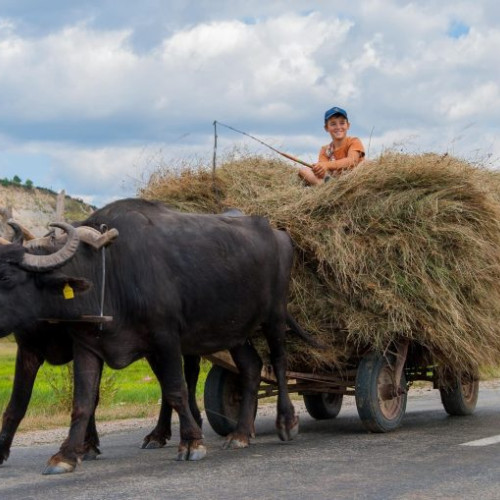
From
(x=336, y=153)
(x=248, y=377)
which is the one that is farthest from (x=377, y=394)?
(x=336, y=153)

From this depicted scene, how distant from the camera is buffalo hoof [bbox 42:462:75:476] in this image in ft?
23.6

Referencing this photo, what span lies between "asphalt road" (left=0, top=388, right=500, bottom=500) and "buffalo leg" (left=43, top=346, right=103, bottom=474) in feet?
0.44

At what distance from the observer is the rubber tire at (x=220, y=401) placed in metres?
9.59

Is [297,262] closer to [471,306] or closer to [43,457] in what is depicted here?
[471,306]

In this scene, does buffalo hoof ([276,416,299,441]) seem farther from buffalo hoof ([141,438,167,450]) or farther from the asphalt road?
buffalo hoof ([141,438,167,450])

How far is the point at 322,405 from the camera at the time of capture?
1085 centimetres

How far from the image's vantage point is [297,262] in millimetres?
9336

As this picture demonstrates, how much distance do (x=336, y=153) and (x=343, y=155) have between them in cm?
9

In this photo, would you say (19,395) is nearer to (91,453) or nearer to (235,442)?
(91,453)

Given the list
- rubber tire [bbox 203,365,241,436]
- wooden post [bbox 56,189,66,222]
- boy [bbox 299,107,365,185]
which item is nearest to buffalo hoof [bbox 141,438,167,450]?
rubber tire [bbox 203,365,241,436]

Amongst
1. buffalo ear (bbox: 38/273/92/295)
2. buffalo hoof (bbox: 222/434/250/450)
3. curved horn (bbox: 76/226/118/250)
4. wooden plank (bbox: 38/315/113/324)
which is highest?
curved horn (bbox: 76/226/118/250)

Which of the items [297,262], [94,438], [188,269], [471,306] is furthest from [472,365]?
[94,438]

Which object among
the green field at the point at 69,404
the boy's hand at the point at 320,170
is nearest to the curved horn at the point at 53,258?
the green field at the point at 69,404

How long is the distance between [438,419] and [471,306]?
192 cm
